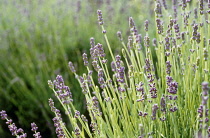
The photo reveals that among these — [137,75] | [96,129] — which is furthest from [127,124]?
[137,75]

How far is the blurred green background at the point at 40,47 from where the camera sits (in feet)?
12.7

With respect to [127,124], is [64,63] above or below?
above

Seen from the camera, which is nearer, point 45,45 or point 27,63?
point 27,63

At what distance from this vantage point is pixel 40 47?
4594 millimetres

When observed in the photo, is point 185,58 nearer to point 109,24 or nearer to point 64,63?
point 64,63

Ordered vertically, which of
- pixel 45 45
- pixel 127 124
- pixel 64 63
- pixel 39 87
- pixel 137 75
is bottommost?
pixel 127 124

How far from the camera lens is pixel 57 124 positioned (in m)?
1.82

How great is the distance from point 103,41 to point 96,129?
9.24ft

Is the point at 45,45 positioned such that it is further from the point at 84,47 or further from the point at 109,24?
the point at 109,24

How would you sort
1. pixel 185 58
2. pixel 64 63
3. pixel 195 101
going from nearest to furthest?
1. pixel 195 101
2. pixel 185 58
3. pixel 64 63

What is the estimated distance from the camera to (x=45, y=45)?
4.48 metres

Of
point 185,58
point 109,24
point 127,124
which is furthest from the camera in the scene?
→ point 109,24

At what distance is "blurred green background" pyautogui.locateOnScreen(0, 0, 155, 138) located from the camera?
387 centimetres

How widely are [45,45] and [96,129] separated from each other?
287cm
